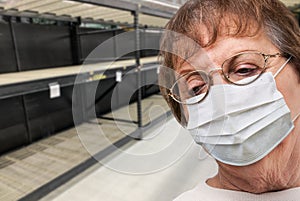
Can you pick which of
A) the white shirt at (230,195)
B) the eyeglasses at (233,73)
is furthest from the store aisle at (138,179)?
the eyeglasses at (233,73)

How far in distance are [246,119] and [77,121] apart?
8.61 feet

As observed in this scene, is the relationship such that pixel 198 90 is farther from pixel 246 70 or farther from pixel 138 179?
pixel 138 179

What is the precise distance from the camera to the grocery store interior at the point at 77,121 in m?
1.47

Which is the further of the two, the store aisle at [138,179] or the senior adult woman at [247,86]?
the store aisle at [138,179]

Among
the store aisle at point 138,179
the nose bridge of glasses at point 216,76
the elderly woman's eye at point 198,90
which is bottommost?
the store aisle at point 138,179

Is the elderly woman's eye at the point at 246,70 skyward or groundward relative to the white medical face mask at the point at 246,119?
skyward

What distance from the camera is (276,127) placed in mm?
462

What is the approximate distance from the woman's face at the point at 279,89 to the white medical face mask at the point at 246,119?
0.05 ft

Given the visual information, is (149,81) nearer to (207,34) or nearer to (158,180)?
(158,180)

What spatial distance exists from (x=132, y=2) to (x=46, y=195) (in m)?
1.68

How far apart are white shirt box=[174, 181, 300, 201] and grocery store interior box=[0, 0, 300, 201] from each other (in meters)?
0.40

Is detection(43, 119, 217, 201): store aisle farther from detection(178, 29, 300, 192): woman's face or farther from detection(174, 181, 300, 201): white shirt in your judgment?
detection(178, 29, 300, 192): woman's face

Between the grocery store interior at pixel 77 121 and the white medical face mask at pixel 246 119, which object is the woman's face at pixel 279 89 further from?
the grocery store interior at pixel 77 121

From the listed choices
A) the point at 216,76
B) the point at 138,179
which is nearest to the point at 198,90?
the point at 216,76
